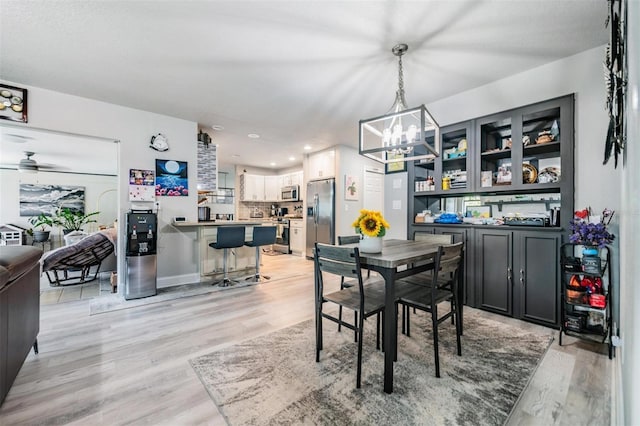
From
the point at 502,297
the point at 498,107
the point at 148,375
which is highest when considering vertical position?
the point at 498,107

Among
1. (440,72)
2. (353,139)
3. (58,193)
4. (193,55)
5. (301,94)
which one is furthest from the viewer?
(58,193)

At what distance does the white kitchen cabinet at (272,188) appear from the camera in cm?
783

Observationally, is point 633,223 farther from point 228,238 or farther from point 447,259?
point 228,238

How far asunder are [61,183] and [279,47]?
8.91 meters

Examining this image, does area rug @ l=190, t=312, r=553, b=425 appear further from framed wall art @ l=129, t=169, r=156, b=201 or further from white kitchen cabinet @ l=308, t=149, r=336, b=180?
white kitchen cabinet @ l=308, t=149, r=336, b=180

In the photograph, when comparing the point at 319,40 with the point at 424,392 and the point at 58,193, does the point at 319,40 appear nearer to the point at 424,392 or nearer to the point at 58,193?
the point at 424,392

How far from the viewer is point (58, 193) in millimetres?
7520

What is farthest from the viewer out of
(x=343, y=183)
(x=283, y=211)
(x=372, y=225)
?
(x=283, y=211)

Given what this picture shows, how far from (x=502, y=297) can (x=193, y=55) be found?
391 centimetres

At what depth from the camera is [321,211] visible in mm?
5848

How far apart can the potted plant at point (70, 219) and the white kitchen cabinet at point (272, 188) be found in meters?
4.90

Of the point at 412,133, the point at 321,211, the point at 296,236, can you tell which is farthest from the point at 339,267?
the point at 296,236

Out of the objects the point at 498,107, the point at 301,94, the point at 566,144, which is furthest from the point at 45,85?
the point at 566,144

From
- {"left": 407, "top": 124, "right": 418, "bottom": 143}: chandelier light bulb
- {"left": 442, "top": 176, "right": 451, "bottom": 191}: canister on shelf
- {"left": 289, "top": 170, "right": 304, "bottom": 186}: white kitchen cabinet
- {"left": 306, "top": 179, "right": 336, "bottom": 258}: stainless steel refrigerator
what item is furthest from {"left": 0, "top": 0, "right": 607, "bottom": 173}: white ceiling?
{"left": 289, "top": 170, "right": 304, "bottom": 186}: white kitchen cabinet
